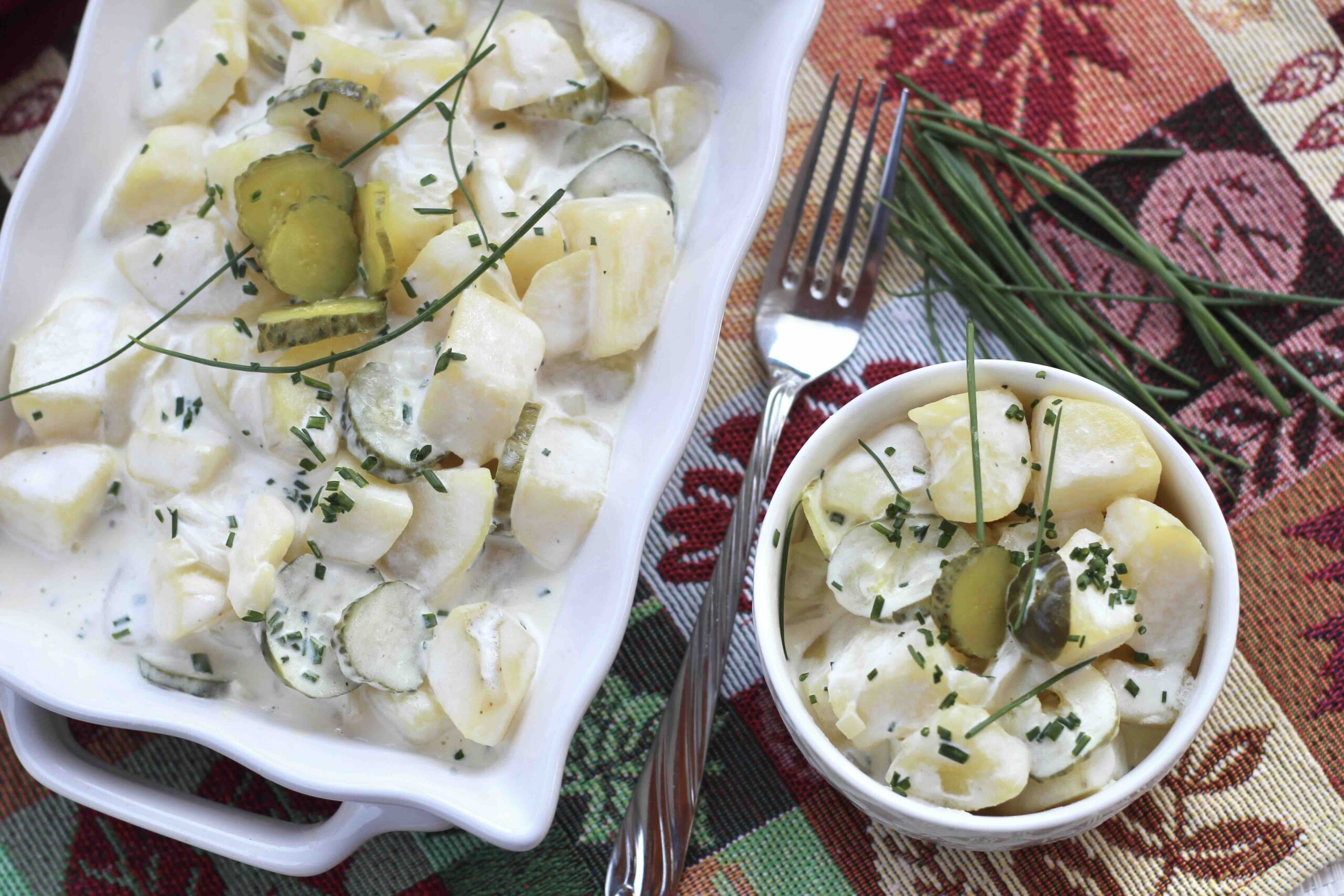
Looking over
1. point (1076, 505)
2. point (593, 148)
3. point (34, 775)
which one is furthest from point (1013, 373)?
point (34, 775)

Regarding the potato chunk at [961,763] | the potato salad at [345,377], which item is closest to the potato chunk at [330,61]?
the potato salad at [345,377]

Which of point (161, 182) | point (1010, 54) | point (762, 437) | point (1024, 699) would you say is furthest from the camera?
point (1010, 54)

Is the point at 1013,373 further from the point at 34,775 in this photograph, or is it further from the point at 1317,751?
the point at 34,775

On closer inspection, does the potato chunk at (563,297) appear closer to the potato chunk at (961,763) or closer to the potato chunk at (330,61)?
the potato chunk at (330,61)

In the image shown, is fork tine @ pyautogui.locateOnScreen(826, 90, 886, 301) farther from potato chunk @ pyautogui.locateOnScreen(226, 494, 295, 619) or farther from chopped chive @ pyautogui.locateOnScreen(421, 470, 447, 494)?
potato chunk @ pyautogui.locateOnScreen(226, 494, 295, 619)

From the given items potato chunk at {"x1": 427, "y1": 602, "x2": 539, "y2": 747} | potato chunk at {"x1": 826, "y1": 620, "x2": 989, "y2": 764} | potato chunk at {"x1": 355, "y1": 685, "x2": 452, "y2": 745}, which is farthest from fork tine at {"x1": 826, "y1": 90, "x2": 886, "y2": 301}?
potato chunk at {"x1": 355, "y1": 685, "x2": 452, "y2": 745}

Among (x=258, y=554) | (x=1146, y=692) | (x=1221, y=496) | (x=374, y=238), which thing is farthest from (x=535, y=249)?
(x=1221, y=496)

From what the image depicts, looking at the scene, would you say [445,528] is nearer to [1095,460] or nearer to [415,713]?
[415,713]
